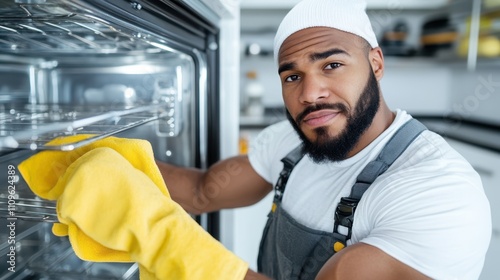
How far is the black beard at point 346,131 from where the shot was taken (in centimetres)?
89

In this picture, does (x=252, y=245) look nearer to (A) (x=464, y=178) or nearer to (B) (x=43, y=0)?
(A) (x=464, y=178)

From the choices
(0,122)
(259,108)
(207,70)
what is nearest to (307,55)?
(207,70)

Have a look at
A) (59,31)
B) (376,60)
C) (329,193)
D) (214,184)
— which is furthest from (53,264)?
(376,60)

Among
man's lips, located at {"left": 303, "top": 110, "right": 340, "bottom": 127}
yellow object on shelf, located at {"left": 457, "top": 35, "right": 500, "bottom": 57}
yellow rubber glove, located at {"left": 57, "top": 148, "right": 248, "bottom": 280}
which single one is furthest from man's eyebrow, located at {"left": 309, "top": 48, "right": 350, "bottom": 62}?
yellow object on shelf, located at {"left": 457, "top": 35, "right": 500, "bottom": 57}

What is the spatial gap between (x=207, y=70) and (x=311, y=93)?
34 cm

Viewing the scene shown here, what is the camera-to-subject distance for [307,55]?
857 millimetres

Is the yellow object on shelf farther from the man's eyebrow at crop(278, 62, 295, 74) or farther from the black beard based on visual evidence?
the man's eyebrow at crop(278, 62, 295, 74)

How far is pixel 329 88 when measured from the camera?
873 mm

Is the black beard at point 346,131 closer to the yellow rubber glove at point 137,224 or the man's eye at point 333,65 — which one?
the man's eye at point 333,65

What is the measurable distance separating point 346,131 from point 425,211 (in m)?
0.25

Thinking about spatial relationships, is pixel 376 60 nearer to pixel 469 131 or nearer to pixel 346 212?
pixel 346 212

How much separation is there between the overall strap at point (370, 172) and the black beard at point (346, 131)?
0.07 meters

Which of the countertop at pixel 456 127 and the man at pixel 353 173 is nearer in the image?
the man at pixel 353 173

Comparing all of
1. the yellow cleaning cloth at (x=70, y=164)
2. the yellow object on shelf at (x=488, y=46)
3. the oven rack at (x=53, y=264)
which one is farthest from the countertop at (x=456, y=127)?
the yellow cleaning cloth at (x=70, y=164)
